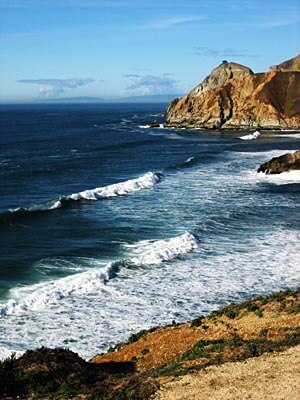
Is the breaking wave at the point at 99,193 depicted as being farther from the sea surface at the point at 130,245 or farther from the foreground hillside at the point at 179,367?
the foreground hillside at the point at 179,367

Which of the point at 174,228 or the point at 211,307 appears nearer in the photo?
the point at 211,307

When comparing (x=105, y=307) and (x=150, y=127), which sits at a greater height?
(x=150, y=127)

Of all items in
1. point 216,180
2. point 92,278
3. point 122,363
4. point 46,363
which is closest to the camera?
point 46,363

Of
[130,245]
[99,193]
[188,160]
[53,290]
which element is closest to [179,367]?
[53,290]

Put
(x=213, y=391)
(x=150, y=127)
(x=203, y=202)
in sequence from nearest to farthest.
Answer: (x=213, y=391)
(x=203, y=202)
(x=150, y=127)

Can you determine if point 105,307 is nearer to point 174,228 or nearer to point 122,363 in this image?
point 122,363

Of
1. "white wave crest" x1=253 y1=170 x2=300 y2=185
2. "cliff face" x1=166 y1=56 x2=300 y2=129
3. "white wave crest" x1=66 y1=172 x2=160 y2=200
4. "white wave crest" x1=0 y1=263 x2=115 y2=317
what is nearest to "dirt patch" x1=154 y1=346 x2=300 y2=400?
"white wave crest" x1=0 y1=263 x2=115 y2=317

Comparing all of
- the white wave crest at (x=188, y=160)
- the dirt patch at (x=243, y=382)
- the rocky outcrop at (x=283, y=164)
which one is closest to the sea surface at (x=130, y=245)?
the white wave crest at (x=188, y=160)

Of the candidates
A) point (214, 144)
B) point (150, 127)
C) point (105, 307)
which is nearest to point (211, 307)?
point (105, 307)
